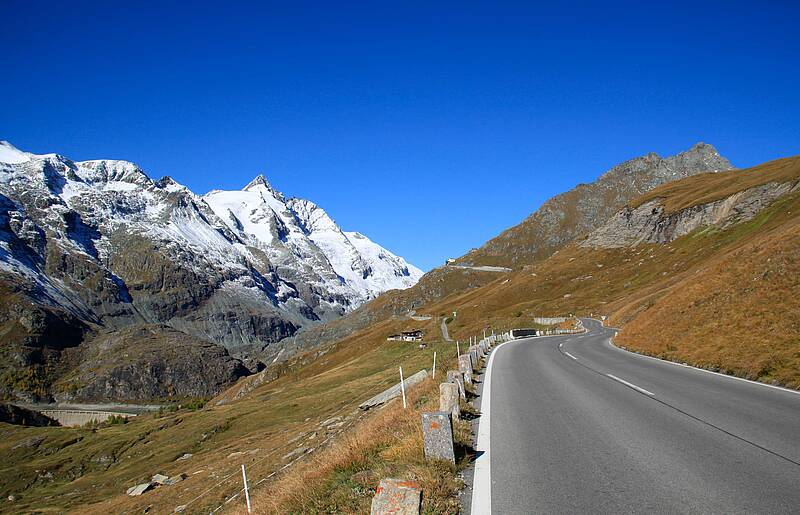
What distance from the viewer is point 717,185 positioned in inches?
5586

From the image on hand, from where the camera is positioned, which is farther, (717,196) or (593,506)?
(717,196)

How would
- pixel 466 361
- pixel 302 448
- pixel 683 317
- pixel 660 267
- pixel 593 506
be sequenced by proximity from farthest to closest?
pixel 660 267, pixel 683 317, pixel 302 448, pixel 466 361, pixel 593 506

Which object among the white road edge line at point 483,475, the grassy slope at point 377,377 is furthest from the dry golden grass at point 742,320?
the white road edge line at point 483,475

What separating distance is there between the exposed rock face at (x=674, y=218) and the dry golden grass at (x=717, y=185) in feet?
8.53

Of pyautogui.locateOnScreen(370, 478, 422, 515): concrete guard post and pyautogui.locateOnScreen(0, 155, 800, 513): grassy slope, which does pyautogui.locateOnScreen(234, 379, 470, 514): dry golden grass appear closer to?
pyautogui.locateOnScreen(0, 155, 800, 513): grassy slope

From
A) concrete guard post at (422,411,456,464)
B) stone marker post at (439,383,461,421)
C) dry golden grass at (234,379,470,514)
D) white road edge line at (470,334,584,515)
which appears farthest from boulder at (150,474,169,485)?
concrete guard post at (422,411,456,464)

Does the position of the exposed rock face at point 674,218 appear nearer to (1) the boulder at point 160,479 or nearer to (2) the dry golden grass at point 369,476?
(1) the boulder at point 160,479

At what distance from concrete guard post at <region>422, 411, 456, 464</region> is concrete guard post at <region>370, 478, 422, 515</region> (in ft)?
7.61

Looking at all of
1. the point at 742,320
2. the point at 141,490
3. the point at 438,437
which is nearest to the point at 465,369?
the point at 438,437

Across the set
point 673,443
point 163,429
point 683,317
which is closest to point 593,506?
point 673,443

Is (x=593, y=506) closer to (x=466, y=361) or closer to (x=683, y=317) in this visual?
(x=466, y=361)

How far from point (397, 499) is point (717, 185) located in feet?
551

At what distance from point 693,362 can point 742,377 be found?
178 inches

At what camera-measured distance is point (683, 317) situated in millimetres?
27344
